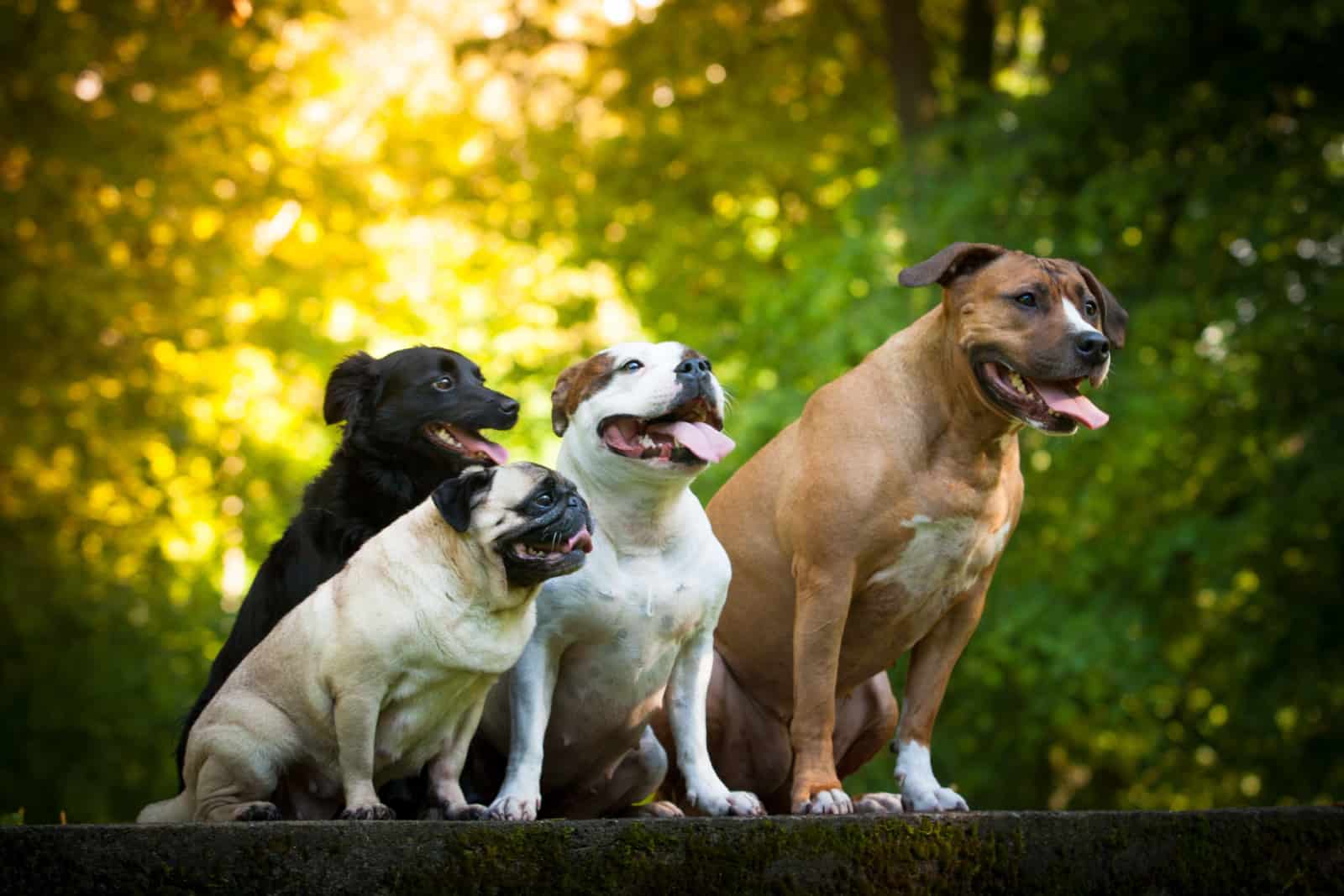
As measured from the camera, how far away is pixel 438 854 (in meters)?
3.68

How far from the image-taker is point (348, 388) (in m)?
5.35

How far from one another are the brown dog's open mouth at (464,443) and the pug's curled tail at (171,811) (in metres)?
1.45

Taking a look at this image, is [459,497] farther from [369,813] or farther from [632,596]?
[369,813]

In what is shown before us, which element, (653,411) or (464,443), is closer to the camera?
(653,411)

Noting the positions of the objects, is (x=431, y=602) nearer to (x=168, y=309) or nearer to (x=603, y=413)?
(x=603, y=413)

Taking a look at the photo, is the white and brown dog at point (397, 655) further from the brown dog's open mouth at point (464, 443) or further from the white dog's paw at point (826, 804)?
the white dog's paw at point (826, 804)

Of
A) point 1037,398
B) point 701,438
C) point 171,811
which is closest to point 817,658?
point 701,438

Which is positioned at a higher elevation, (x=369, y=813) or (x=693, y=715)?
(x=369, y=813)

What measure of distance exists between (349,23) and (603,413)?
50.4 feet

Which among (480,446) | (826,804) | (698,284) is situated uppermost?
(480,446)

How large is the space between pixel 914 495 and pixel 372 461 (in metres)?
1.95

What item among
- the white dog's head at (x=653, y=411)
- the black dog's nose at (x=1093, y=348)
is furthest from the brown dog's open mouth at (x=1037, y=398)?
the white dog's head at (x=653, y=411)

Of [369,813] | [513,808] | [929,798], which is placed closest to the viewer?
[369,813]

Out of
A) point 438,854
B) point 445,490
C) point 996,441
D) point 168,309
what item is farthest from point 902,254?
point 438,854
